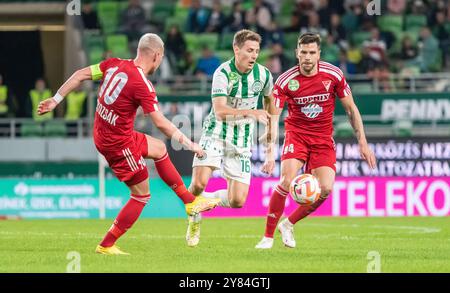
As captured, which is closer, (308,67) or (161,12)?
(308,67)

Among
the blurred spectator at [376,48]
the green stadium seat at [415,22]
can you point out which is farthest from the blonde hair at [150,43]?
the green stadium seat at [415,22]

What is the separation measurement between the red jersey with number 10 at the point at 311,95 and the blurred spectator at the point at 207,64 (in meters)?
12.5

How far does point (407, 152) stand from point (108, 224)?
616 cm

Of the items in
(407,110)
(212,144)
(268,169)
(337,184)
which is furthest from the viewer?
(407,110)

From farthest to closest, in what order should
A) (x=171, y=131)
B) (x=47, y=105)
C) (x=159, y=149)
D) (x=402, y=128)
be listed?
(x=402, y=128) → (x=159, y=149) → (x=47, y=105) → (x=171, y=131)

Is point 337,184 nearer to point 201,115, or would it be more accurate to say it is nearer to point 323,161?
point 201,115

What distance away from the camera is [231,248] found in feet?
41.2

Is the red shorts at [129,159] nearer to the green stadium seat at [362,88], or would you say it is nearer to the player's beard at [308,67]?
the player's beard at [308,67]

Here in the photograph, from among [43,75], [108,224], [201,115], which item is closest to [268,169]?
[108,224]

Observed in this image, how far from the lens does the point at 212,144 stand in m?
13.2

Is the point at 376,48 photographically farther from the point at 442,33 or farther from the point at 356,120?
the point at 356,120

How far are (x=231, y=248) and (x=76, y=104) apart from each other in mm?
12806

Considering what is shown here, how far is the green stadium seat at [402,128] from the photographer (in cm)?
2269

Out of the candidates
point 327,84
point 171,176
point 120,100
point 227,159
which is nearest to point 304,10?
point 227,159
